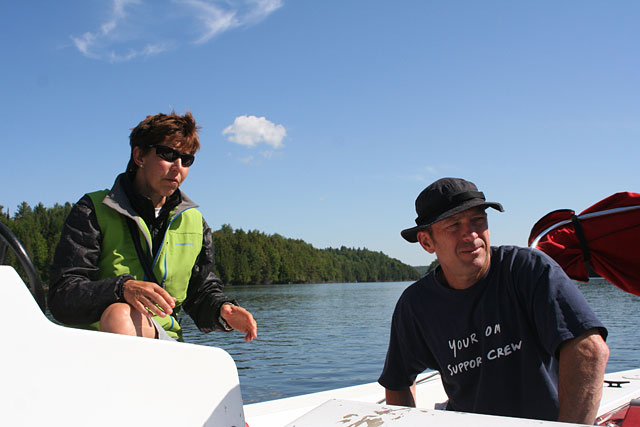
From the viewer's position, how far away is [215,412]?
1.33 m

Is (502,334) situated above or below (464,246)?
below

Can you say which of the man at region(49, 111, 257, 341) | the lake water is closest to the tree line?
the lake water

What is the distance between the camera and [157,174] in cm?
242

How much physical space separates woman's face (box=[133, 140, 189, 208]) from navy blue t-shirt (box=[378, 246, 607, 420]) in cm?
→ 130

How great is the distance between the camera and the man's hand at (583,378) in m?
1.61

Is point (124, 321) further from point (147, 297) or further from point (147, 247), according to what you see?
point (147, 247)

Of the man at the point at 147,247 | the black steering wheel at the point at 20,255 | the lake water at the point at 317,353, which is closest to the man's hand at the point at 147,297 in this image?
the man at the point at 147,247

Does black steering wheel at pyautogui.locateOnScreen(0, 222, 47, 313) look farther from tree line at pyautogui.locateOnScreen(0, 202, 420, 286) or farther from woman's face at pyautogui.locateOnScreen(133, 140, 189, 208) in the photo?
tree line at pyautogui.locateOnScreen(0, 202, 420, 286)

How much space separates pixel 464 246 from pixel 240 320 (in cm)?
106

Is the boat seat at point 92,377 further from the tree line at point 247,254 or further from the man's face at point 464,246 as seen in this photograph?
the tree line at point 247,254

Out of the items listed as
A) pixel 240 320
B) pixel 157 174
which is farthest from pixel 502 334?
pixel 157 174

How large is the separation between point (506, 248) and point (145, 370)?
1.48m

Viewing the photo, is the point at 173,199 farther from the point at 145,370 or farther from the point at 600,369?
the point at 600,369

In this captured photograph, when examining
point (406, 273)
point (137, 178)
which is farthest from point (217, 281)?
point (406, 273)
